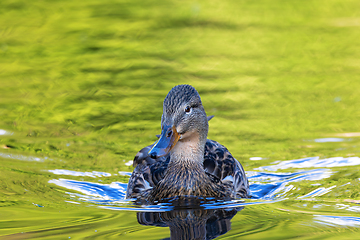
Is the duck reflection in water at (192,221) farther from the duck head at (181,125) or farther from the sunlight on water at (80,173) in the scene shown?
the sunlight on water at (80,173)

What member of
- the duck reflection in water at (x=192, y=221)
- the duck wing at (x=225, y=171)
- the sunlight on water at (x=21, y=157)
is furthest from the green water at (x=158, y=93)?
the duck wing at (x=225, y=171)

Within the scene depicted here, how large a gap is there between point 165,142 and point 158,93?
231 inches

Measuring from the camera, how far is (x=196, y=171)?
7.70 meters

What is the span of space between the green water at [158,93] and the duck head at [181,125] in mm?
1061

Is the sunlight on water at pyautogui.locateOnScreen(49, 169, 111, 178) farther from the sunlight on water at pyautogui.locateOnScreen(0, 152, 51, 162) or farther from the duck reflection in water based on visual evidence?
the duck reflection in water

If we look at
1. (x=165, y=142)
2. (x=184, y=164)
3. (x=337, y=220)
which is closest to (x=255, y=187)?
(x=184, y=164)

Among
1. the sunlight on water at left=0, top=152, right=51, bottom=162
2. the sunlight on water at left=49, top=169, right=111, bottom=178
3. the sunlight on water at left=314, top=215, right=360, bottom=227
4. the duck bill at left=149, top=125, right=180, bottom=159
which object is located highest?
the sunlight on water at left=0, top=152, right=51, bottom=162

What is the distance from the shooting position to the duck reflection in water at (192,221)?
6.15m

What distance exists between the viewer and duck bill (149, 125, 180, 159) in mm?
6749

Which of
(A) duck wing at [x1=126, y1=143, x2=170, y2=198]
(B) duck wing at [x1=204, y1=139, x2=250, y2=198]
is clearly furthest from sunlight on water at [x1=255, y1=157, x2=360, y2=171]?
(A) duck wing at [x1=126, y1=143, x2=170, y2=198]

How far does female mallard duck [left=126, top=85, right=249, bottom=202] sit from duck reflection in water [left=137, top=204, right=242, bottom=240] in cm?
55

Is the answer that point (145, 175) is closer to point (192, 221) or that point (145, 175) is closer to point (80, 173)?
point (80, 173)

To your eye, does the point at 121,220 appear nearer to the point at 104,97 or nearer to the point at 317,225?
the point at 317,225

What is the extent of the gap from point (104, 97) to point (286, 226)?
723 centimetres
